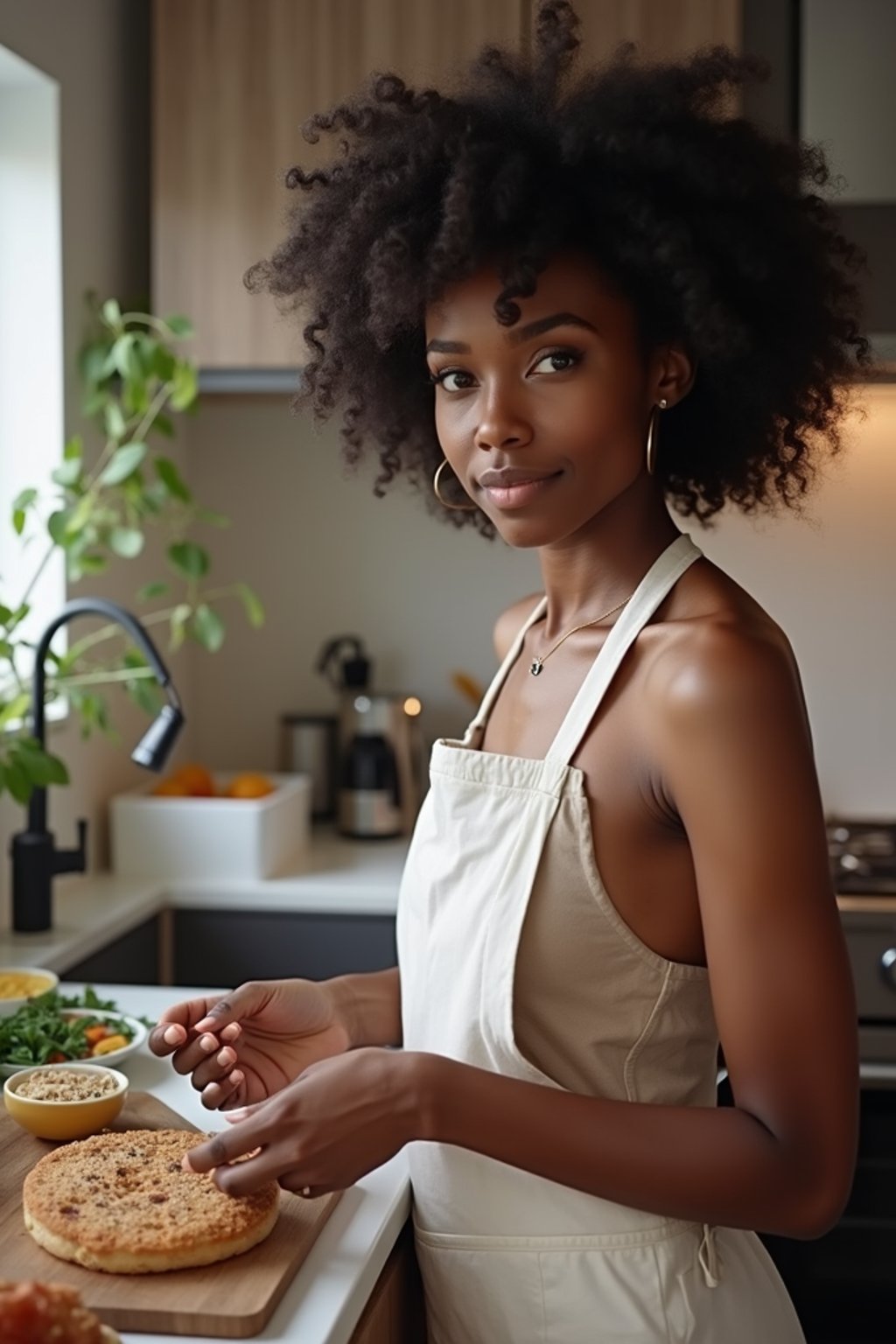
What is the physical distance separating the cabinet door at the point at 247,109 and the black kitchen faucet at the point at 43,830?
0.68 meters

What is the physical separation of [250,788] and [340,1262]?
1571mm

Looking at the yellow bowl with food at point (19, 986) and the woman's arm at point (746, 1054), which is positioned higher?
the woman's arm at point (746, 1054)

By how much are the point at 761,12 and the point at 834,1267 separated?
184cm

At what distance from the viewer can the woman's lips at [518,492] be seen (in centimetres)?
113

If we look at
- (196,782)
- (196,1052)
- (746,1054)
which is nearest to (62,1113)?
(196,1052)

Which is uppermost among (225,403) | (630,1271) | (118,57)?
(118,57)

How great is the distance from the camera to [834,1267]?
6.81ft

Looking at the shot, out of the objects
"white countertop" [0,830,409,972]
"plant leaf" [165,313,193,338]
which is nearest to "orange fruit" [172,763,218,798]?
"white countertop" [0,830,409,972]

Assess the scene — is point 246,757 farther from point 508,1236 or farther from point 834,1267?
point 508,1236

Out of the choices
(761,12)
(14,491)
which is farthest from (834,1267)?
(761,12)

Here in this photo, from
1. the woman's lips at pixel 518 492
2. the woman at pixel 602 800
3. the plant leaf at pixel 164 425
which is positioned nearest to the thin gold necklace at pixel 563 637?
the woman at pixel 602 800

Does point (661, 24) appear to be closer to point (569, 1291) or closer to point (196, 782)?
point (196, 782)

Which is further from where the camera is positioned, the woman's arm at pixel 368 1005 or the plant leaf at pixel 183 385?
the plant leaf at pixel 183 385

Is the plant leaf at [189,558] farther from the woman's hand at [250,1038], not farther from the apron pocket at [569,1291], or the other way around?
the apron pocket at [569,1291]
